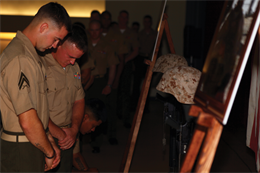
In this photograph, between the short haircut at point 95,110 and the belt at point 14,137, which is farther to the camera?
the short haircut at point 95,110

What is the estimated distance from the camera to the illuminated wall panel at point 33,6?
18.2 ft

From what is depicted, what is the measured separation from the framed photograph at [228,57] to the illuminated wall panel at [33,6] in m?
4.87

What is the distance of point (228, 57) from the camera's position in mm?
1032

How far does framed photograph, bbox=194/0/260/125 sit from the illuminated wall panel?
4866 mm

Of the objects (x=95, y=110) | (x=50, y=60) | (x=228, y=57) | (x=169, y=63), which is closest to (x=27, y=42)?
(x=50, y=60)

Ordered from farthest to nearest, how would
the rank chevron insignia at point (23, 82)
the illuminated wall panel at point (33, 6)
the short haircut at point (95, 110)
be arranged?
the illuminated wall panel at point (33, 6) < the short haircut at point (95, 110) < the rank chevron insignia at point (23, 82)

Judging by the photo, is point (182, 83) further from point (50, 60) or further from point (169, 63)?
point (50, 60)

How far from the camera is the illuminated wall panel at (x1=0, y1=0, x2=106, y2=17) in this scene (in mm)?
5539

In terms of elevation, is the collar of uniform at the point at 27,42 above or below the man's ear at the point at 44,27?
below

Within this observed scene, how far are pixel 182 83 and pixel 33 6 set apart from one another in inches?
187

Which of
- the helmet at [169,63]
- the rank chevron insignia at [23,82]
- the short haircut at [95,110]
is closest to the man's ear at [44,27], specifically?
the rank chevron insignia at [23,82]

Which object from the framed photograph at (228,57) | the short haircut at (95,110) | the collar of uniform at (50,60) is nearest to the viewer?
the framed photograph at (228,57)

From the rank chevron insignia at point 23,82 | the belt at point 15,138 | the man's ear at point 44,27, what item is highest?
the man's ear at point 44,27

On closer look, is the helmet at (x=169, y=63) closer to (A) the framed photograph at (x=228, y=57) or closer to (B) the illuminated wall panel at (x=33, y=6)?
(A) the framed photograph at (x=228, y=57)
